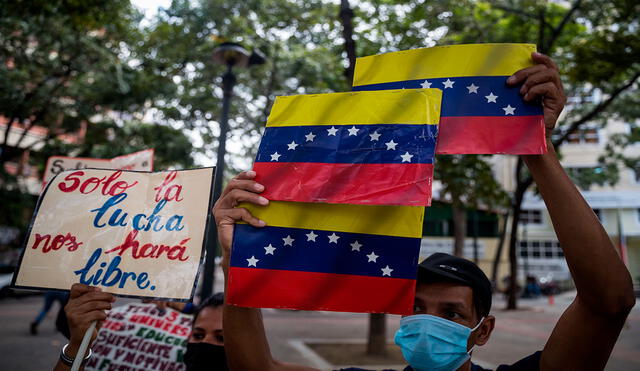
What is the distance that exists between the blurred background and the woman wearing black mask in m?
3.61

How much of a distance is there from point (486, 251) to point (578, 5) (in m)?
27.4

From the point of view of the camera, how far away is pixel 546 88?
1.56 metres

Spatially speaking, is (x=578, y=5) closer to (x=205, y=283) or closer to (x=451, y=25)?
(x=451, y=25)

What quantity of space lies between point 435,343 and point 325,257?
2.22ft

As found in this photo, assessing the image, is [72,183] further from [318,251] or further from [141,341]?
[318,251]

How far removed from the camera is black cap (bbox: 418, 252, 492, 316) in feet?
6.36

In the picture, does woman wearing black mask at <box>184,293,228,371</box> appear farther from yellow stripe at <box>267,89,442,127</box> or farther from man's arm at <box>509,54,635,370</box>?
man's arm at <box>509,54,635,370</box>

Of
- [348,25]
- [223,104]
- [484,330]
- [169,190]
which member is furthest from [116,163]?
[223,104]

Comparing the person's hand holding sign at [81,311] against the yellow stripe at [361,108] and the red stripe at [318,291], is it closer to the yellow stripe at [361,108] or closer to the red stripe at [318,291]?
the red stripe at [318,291]

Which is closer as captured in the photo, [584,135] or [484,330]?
[484,330]

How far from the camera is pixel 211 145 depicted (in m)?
12.8

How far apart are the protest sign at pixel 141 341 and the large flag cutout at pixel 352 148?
5.80 ft

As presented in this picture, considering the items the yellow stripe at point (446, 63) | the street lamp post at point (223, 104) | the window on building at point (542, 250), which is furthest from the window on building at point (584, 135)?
the yellow stripe at point (446, 63)

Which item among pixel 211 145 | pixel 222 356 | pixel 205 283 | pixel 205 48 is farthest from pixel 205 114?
pixel 222 356
